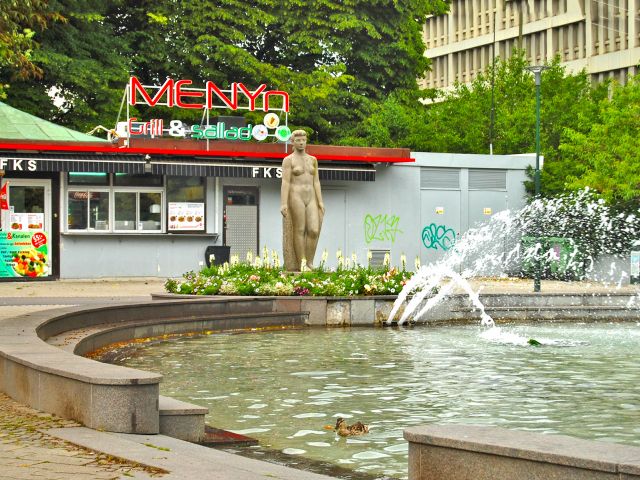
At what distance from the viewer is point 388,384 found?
550 inches

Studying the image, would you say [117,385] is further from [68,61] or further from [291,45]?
[291,45]

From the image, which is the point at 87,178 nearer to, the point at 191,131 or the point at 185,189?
the point at 185,189

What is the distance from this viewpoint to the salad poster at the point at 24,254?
3403cm

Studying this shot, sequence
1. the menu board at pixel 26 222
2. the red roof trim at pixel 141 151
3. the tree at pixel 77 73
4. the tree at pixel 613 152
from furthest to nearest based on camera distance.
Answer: the tree at pixel 77 73, the tree at pixel 613 152, the menu board at pixel 26 222, the red roof trim at pixel 141 151

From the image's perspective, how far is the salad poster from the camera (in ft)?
112

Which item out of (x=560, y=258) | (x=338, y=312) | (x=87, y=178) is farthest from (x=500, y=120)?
(x=338, y=312)

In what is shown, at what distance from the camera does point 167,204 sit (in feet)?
119

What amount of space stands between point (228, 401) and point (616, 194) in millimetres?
30796

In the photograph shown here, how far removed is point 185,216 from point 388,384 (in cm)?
2300

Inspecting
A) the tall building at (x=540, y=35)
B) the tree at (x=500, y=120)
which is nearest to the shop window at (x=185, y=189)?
the tree at (x=500, y=120)

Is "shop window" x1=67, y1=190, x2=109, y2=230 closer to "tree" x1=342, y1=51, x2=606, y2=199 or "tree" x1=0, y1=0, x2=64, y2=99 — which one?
"tree" x1=0, y1=0, x2=64, y2=99

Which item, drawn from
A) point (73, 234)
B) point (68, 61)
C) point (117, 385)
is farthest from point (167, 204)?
point (117, 385)

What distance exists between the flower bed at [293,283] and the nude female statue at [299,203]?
777mm

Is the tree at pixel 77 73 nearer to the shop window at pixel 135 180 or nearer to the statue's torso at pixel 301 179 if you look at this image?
the shop window at pixel 135 180
